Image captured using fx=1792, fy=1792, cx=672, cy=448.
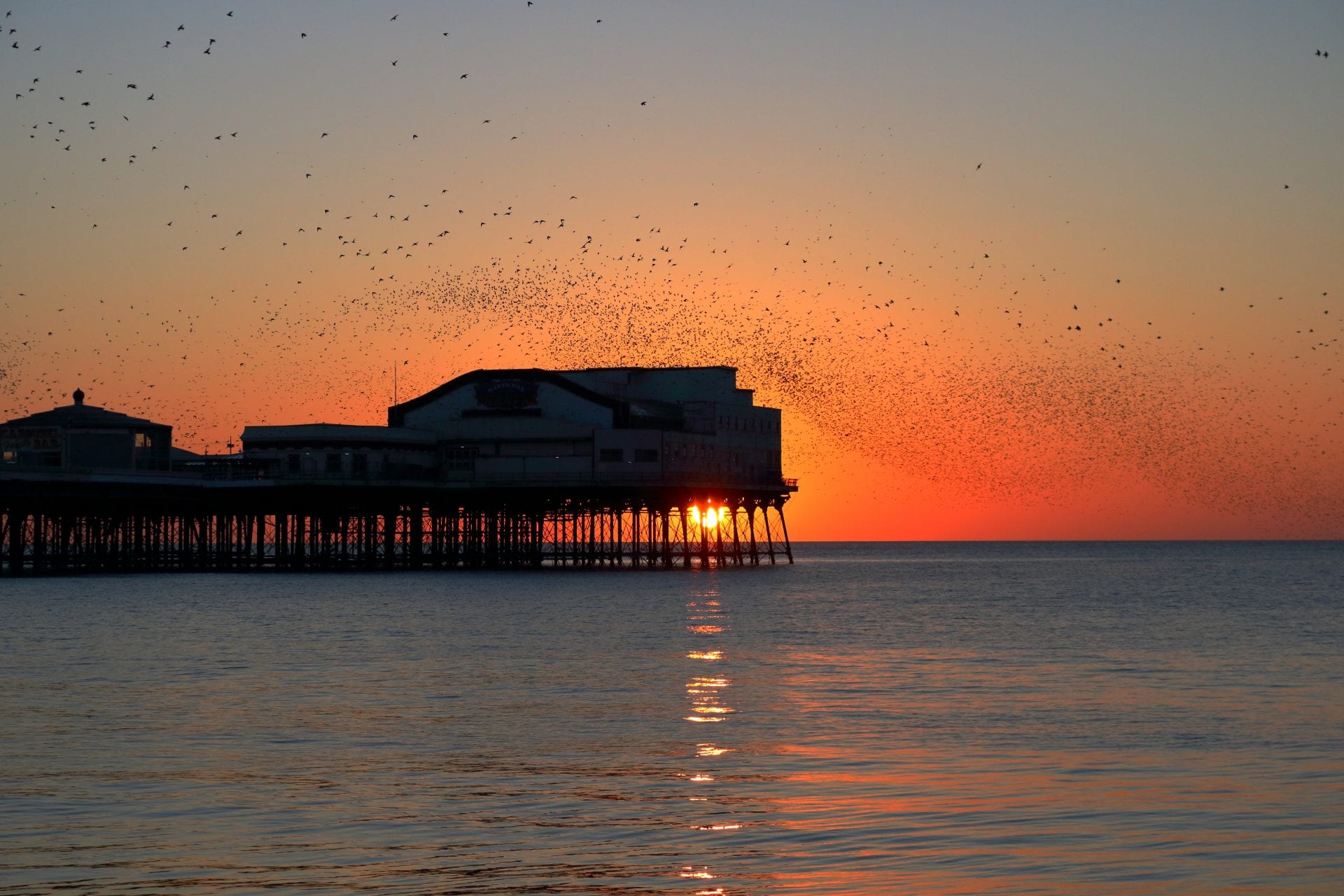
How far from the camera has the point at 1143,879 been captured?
61.6ft

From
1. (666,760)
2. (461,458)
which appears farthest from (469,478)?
(666,760)

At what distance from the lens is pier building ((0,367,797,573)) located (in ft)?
373

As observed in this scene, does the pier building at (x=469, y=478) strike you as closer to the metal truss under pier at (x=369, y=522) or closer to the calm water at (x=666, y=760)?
the metal truss under pier at (x=369, y=522)

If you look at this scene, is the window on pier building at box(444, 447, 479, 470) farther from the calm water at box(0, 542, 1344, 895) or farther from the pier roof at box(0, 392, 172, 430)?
the calm water at box(0, 542, 1344, 895)

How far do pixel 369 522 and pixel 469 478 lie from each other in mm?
10526

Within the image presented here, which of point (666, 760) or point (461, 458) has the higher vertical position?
point (461, 458)

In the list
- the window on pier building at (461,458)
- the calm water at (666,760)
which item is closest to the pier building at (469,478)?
the window on pier building at (461,458)

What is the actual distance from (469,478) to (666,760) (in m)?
92.7

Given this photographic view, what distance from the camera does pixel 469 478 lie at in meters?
119

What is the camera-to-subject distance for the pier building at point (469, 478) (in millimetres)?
113625

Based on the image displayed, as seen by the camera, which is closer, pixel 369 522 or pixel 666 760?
pixel 666 760

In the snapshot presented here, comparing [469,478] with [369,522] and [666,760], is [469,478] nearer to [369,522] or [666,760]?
[369,522]

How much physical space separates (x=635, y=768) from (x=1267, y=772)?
30.3 feet

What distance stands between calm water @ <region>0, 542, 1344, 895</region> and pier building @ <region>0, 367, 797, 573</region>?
53035mm
